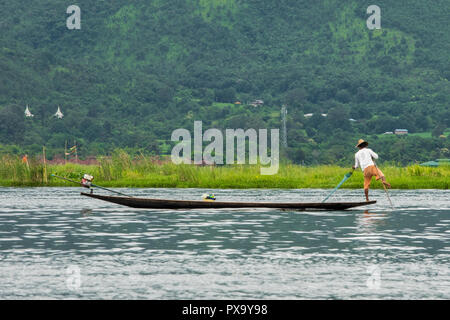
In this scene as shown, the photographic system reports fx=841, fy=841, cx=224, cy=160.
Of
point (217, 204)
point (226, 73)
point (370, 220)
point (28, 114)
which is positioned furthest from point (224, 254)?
point (226, 73)

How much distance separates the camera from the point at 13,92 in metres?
122

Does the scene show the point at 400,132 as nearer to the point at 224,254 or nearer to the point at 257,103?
the point at 257,103

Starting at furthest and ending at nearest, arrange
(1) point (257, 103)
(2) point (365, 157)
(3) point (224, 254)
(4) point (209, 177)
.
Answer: (1) point (257, 103)
(4) point (209, 177)
(2) point (365, 157)
(3) point (224, 254)

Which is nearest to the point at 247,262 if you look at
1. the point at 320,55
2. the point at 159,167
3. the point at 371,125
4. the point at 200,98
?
the point at 159,167

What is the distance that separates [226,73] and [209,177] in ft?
329

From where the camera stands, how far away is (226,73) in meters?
141

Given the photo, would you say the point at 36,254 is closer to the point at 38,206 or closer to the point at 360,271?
the point at 360,271

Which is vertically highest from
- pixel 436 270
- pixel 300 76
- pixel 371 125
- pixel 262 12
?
pixel 262 12

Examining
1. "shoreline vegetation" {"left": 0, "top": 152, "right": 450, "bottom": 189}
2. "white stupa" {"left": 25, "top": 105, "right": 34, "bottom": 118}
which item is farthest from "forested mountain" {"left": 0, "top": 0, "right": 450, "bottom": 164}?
"shoreline vegetation" {"left": 0, "top": 152, "right": 450, "bottom": 189}

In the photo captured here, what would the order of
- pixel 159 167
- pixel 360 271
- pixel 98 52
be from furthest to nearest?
1. pixel 98 52
2. pixel 159 167
3. pixel 360 271

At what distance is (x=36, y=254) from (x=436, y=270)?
709 cm

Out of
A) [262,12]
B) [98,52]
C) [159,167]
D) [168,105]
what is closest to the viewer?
[159,167]

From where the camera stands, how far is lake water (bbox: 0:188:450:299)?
1188 centimetres

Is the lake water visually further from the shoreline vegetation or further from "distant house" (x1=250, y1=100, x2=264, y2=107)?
"distant house" (x1=250, y1=100, x2=264, y2=107)
